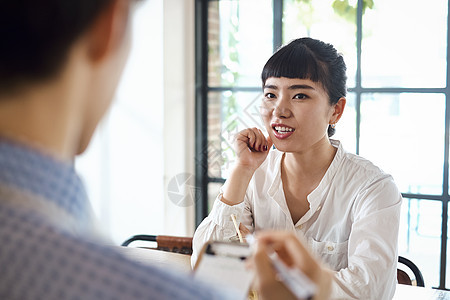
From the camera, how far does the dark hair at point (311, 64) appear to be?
1794mm

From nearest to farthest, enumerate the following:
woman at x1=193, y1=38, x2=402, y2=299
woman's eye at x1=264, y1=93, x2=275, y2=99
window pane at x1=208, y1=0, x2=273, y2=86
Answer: woman at x1=193, y1=38, x2=402, y2=299 < woman's eye at x1=264, y1=93, x2=275, y2=99 < window pane at x1=208, y1=0, x2=273, y2=86

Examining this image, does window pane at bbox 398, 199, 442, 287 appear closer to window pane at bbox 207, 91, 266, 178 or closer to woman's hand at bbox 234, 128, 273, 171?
window pane at bbox 207, 91, 266, 178

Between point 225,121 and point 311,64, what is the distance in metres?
2.18

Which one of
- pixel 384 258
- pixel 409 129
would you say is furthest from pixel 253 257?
pixel 409 129

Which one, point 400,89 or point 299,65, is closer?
point 299,65

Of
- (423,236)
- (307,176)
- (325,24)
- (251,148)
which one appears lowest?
(423,236)

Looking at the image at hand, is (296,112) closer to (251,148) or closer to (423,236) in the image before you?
(251,148)

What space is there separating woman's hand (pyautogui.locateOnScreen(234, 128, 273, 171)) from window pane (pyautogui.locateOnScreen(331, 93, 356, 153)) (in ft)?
5.54

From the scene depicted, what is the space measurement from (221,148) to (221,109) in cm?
31

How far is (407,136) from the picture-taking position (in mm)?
3461

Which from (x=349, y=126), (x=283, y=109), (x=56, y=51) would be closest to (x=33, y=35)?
(x=56, y=51)

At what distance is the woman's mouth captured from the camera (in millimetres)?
1826

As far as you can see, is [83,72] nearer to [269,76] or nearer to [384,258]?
[384,258]

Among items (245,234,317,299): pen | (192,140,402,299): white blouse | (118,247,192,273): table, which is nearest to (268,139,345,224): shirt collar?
(192,140,402,299): white blouse
